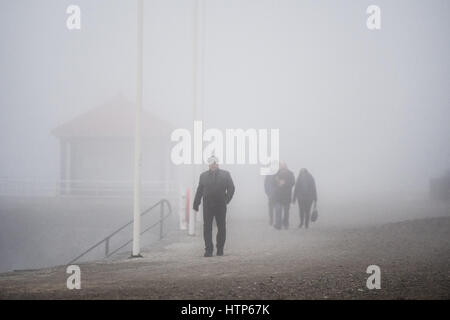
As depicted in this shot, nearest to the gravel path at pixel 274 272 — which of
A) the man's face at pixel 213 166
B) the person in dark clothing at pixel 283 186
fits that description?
the man's face at pixel 213 166

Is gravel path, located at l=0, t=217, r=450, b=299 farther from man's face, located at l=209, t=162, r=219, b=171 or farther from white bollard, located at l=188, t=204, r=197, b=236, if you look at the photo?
man's face, located at l=209, t=162, r=219, b=171

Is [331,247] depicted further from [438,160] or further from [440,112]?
[440,112]

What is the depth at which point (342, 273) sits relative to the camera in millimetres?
9391

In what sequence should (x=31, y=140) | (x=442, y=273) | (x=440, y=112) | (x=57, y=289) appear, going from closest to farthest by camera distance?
(x=57, y=289) → (x=442, y=273) → (x=31, y=140) → (x=440, y=112)

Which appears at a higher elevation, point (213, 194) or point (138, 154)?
point (138, 154)

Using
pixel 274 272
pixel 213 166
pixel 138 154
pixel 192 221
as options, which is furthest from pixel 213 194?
pixel 192 221

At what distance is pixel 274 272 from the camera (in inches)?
382

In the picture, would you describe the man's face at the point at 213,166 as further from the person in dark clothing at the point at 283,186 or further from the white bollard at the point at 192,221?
the person in dark clothing at the point at 283,186

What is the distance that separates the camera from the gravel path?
25.7ft

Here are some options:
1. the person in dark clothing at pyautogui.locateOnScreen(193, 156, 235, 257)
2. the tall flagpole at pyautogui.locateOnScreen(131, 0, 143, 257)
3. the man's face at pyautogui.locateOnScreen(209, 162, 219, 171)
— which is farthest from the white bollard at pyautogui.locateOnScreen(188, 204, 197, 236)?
the man's face at pyautogui.locateOnScreen(209, 162, 219, 171)

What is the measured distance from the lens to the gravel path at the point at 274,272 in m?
7.85

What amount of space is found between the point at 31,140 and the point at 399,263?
4955 inches

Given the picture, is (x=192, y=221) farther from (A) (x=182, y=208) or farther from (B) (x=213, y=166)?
(B) (x=213, y=166)
